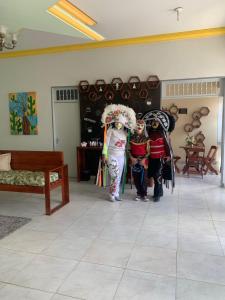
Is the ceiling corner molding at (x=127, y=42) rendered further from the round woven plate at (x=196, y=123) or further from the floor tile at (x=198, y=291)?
the floor tile at (x=198, y=291)

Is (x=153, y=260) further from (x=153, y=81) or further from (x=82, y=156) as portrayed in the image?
(x=153, y=81)

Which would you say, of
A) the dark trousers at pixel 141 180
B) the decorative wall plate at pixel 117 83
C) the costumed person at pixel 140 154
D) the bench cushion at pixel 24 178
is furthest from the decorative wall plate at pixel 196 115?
the bench cushion at pixel 24 178

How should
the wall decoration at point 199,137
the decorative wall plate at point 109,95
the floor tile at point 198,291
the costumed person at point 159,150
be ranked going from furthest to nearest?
1. the wall decoration at point 199,137
2. the decorative wall plate at point 109,95
3. the costumed person at point 159,150
4. the floor tile at point 198,291

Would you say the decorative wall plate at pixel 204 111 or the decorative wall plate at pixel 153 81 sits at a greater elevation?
the decorative wall plate at pixel 153 81

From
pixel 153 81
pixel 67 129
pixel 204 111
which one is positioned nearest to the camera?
pixel 153 81

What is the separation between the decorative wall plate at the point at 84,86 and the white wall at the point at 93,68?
100 mm

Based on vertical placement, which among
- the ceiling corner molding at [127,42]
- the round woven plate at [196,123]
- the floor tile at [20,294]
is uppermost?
the ceiling corner molding at [127,42]

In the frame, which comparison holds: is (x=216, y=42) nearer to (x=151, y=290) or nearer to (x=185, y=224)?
(x=185, y=224)

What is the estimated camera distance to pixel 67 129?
600 centimetres

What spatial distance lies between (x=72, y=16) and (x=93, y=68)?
1.74 metres

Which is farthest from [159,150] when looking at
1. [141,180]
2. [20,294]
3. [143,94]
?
[20,294]

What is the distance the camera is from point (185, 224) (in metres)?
3.42

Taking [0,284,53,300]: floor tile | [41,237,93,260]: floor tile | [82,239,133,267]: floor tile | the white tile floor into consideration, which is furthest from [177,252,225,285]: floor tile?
[0,284,53,300]: floor tile

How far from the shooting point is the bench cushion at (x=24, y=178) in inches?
151
